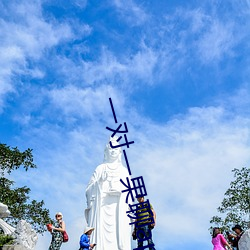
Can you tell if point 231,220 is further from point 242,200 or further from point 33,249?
point 33,249

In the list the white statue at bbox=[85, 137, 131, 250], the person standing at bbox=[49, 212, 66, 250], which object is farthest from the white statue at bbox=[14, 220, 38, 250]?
the white statue at bbox=[85, 137, 131, 250]

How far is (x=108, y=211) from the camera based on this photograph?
1519cm

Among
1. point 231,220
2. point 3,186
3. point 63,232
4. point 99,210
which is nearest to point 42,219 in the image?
point 3,186

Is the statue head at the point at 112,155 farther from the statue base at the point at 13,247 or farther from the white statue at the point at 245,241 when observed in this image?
the white statue at the point at 245,241

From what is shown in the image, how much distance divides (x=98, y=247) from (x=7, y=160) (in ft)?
20.8

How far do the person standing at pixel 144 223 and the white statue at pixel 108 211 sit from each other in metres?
6.35

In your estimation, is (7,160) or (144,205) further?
(7,160)

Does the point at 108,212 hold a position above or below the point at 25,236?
above

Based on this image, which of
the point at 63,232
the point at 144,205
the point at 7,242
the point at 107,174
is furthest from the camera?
the point at 107,174

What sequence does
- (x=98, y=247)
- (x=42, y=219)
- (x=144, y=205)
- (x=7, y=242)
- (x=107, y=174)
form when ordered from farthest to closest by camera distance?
1. (x=42, y=219)
2. (x=107, y=174)
3. (x=98, y=247)
4. (x=7, y=242)
5. (x=144, y=205)

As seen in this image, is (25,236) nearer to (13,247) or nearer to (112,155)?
(13,247)

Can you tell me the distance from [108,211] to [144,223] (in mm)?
6890

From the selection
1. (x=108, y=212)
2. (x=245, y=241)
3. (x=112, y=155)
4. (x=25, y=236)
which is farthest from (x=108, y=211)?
(x=245, y=241)

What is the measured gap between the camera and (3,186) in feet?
60.2
